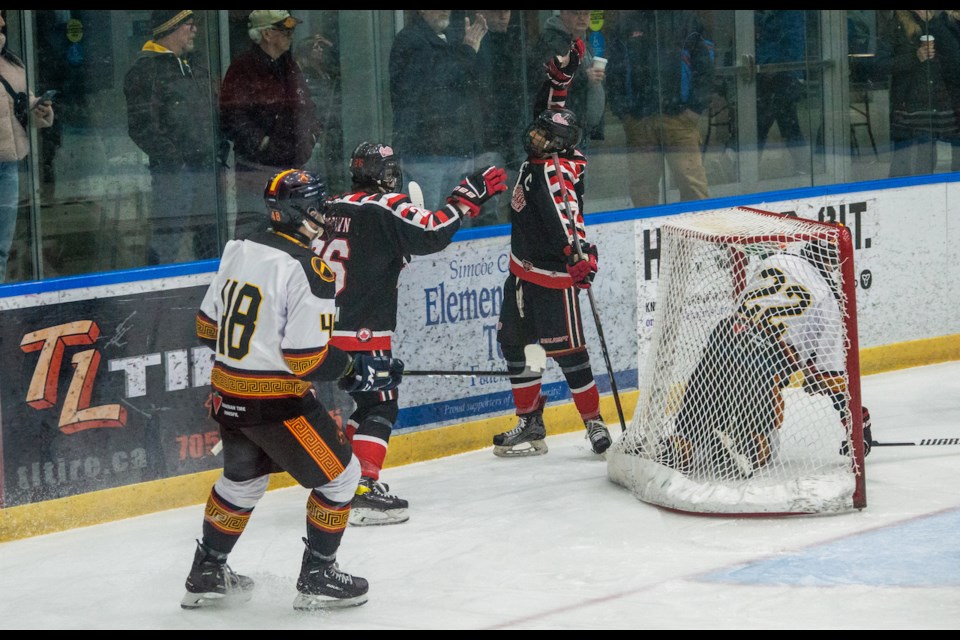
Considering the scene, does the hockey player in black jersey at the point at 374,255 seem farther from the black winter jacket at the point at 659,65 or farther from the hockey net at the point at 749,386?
the black winter jacket at the point at 659,65

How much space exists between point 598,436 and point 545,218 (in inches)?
36.2

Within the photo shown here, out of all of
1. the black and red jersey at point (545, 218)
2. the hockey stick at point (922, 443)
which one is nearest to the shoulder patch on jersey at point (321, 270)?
the black and red jersey at point (545, 218)

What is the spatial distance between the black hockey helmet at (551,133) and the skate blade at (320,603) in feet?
7.48

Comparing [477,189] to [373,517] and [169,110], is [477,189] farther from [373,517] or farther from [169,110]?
[169,110]

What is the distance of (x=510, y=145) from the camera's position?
6.64m

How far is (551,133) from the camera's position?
5.73 metres

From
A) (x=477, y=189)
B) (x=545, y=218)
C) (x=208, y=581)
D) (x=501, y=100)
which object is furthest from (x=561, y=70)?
(x=208, y=581)

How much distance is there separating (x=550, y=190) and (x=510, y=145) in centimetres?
95

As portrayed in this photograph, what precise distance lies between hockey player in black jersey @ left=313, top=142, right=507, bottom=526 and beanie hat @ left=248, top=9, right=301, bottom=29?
99 centimetres

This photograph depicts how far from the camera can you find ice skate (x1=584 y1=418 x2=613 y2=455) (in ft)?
19.4

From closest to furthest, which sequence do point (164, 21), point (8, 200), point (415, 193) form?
point (8, 200), point (415, 193), point (164, 21)

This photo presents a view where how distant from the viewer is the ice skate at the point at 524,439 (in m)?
6.06

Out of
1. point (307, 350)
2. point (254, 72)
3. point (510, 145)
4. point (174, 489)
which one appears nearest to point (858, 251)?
point (510, 145)

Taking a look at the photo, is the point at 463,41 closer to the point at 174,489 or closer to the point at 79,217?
the point at 79,217
